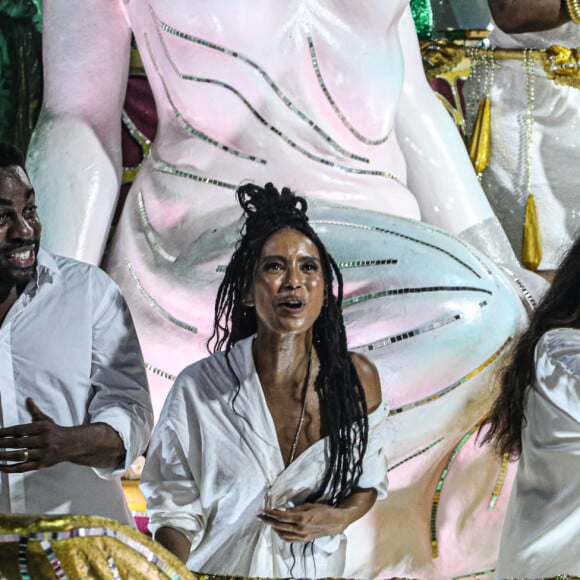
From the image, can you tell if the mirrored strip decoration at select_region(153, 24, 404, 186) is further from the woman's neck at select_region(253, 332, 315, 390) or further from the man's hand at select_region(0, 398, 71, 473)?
the man's hand at select_region(0, 398, 71, 473)

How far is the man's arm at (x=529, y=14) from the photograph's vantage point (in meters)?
2.25

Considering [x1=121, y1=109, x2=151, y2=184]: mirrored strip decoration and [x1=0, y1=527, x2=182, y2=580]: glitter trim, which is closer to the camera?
[x1=0, y1=527, x2=182, y2=580]: glitter trim

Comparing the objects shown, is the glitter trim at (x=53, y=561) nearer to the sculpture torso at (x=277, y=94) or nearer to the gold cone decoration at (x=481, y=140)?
the sculpture torso at (x=277, y=94)

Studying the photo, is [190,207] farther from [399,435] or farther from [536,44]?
[536,44]

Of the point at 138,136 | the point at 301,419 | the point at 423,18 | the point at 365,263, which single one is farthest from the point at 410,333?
the point at 423,18

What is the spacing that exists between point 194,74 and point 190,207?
→ 0.21 m

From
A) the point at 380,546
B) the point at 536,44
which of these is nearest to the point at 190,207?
the point at 380,546

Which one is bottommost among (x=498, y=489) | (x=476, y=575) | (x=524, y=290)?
(x=476, y=575)

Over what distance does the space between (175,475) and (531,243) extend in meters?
1.30

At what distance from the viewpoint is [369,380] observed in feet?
4.86

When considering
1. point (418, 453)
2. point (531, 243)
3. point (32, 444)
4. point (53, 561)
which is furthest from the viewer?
point (531, 243)

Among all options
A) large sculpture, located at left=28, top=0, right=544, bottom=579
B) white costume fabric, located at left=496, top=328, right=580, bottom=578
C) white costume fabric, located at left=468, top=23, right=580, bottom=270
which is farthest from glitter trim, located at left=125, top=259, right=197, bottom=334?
white costume fabric, located at left=468, top=23, right=580, bottom=270

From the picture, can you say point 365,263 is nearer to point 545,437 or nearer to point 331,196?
point 331,196

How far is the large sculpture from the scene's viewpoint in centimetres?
172
